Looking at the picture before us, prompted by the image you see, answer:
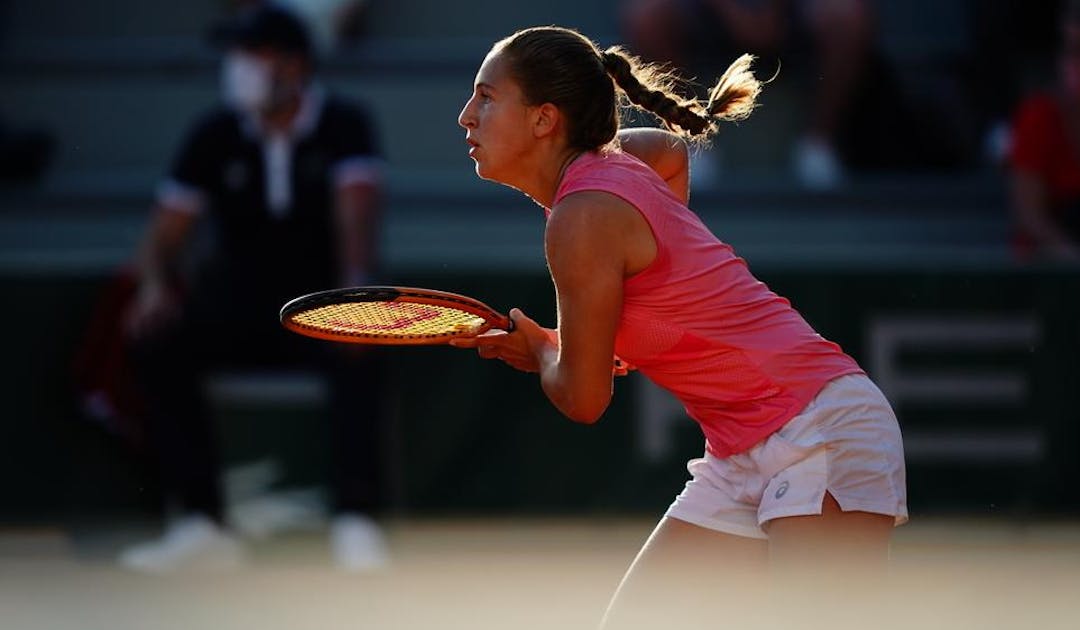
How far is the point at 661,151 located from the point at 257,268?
3491mm

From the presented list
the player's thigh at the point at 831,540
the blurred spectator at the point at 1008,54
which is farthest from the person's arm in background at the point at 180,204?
the player's thigh at the point at 831,540

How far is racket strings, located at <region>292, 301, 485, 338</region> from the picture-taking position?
11.6ft

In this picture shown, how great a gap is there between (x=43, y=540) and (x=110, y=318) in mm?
910

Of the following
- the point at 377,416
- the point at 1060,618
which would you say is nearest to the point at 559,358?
the point at 1060,618

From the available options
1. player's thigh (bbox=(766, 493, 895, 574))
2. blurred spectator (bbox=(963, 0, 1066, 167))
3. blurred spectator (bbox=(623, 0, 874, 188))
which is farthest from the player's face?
blurred spectator (bbox=(963, 0, 1066, 167))

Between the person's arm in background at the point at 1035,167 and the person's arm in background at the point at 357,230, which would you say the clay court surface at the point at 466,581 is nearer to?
the person's arm in background at the point at 357,230

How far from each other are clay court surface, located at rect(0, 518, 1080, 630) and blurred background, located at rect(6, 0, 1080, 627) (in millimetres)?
22

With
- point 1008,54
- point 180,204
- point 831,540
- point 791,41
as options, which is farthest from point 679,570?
point 1008,54

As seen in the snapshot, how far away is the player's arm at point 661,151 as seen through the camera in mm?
3689

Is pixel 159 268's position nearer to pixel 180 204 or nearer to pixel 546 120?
pixel 180 204

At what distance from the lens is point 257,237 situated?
6.93m

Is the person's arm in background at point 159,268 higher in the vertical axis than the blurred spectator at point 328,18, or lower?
lower

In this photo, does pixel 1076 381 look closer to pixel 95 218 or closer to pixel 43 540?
pixel 43 540

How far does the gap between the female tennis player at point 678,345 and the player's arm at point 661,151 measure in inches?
8.3
